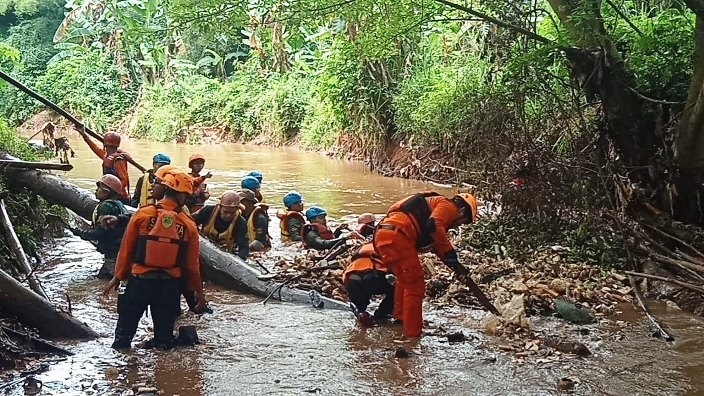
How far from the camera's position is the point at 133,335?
622cm

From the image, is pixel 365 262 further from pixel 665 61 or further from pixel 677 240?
pixel 665 61

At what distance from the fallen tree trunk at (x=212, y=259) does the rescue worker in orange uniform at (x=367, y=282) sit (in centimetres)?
46

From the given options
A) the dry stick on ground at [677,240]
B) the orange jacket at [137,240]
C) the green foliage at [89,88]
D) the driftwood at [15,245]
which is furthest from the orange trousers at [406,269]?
the green foliage at [89,88]

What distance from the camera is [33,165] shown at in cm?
900

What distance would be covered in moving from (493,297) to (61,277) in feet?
15.6

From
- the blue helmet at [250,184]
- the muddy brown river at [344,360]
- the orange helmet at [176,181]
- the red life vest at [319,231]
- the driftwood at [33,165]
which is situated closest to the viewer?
the muddy brown river at [344,360]

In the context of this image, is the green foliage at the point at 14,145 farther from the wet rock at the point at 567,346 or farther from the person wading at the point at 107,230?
the wet rock at the point at 567,346

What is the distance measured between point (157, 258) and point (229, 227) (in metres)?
3.65

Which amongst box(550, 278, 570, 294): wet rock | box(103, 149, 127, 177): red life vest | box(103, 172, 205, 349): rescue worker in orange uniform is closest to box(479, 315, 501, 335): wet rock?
box(550, 278, 570, 294): wet rock

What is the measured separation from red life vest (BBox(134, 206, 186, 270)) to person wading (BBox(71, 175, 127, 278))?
8.62ft

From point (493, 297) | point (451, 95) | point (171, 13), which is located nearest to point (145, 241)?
point (493, 297)

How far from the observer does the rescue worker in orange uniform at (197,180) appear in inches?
413

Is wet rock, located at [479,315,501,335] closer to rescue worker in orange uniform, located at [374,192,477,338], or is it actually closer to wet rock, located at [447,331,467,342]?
wet rock, located at [447,331,467,342]

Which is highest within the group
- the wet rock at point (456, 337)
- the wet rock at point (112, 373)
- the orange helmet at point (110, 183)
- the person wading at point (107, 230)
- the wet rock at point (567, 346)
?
the orange helmet at point (110, 183)
